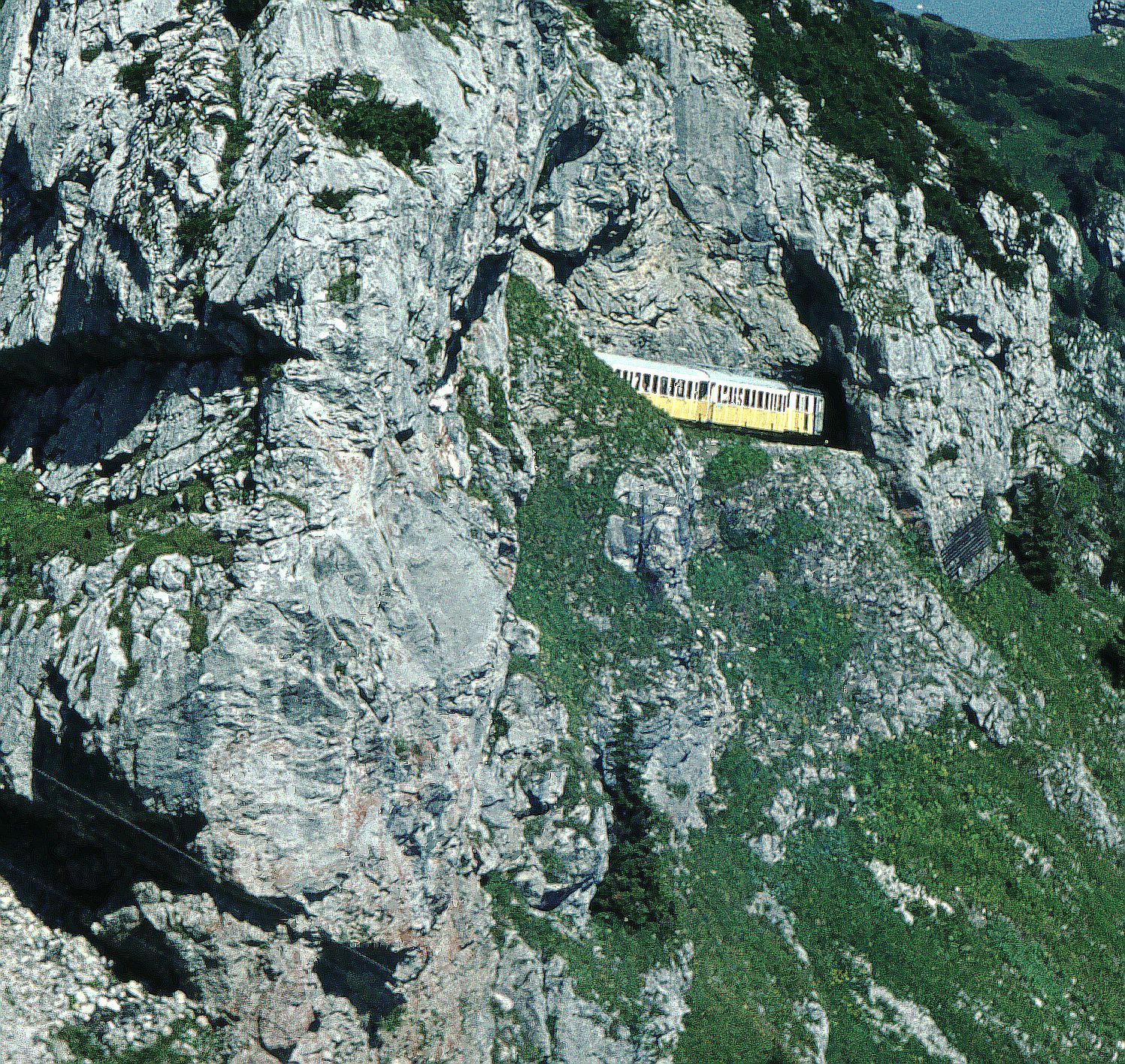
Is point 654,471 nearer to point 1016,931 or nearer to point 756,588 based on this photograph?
point 756,588

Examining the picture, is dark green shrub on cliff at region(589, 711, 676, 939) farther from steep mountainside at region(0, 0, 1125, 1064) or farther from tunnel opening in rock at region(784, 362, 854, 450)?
tunnel opening in rock at region(784, 362, 854, 450)

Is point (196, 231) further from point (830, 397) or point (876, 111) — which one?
point (876, 111)

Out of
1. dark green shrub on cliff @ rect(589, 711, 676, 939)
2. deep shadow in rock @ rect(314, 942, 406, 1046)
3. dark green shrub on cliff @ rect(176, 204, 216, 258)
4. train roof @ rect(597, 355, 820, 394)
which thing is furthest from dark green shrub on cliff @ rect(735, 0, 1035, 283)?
deep shadow in rock @ rect(314, 942, 406, 1046)

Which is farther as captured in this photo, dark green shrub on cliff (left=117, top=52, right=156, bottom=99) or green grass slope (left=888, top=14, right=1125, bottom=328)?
green grass slope (left=888, top=14, right=1125, bottom=328)

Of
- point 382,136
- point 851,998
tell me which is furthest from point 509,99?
point 851,998

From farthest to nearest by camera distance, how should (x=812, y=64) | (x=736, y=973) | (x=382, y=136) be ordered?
(x=812, y=64), (x=736, y=973), (x=382, y=136)
